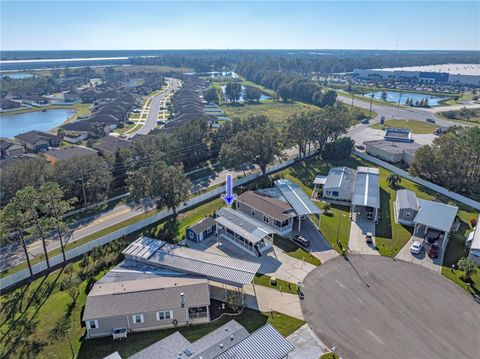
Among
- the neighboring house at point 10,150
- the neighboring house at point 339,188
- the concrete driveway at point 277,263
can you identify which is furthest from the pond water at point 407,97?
the neighboring house at point 10,150

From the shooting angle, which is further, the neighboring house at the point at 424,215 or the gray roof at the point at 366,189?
the gray roof at the point at 366,189

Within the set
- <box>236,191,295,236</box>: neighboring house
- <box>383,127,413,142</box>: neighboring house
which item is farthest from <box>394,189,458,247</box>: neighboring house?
<box>383,127,413,142</box>: neighboring house

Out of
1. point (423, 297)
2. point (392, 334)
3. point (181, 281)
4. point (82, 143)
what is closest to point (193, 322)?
point (181, 281)

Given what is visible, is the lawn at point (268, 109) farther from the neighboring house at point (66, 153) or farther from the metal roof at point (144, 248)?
the metal roof at point (144, 248)

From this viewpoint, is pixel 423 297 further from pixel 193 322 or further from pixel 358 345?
pixel 193 322

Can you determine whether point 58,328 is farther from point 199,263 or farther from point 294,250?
point 294,250

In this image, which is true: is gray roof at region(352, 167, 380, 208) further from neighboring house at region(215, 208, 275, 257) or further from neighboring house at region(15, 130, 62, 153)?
neighboring house at region(15, 130, 62, 153)
